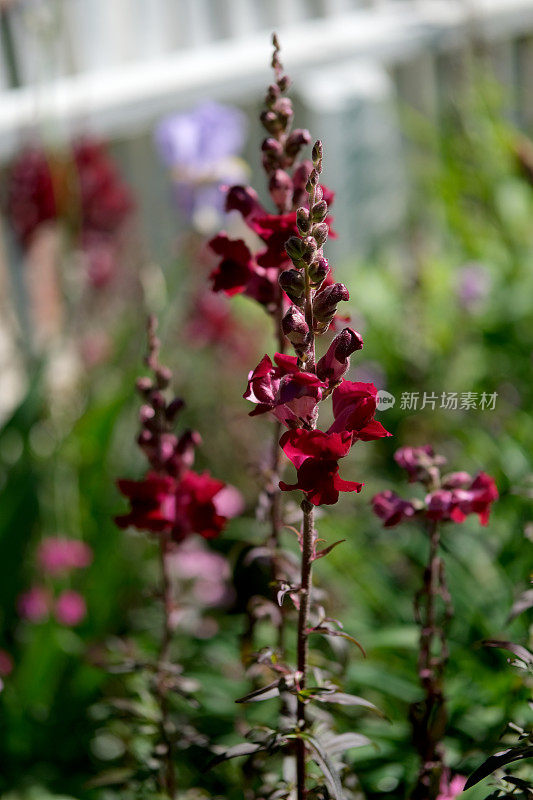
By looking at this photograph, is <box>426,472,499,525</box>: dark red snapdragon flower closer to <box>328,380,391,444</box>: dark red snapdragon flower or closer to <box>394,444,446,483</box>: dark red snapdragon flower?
<box>394,444,446,483</box>: dark red snapdragon flower

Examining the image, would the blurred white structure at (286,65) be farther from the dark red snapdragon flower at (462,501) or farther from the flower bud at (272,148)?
the dark red snapdragon flower at (462,501)

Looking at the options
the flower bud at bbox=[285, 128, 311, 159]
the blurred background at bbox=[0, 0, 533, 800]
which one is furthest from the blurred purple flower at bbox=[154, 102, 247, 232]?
the flower bud at bbox=[285, 128, 311, 159]

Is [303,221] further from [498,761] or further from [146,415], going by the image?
[498,761]

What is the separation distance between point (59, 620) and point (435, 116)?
3.08 metres

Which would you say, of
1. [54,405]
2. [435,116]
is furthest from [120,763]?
[435,116]

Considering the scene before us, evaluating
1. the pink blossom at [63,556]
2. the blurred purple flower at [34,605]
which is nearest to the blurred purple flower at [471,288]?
the pink blossom at [63,556]

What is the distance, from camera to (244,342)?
9.02 feet

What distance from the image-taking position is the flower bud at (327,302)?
2.69 feet

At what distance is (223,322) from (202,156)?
0.50 meters

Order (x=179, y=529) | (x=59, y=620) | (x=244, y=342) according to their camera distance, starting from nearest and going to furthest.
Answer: (x=179, y=529) < (x=59, y=620) < (x=244, y=342)

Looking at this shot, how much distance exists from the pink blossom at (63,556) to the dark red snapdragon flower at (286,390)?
1157 millimetres

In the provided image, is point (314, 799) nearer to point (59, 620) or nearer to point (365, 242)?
point (59, 620)

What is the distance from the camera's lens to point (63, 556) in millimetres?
1906

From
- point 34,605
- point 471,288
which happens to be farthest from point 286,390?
point 471,288
